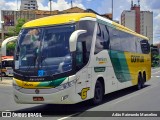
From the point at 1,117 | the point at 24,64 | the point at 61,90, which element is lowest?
Answer: the point at 1,117

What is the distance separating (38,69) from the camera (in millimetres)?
12141

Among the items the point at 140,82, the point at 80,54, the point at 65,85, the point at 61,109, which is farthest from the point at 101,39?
the point at 140,82

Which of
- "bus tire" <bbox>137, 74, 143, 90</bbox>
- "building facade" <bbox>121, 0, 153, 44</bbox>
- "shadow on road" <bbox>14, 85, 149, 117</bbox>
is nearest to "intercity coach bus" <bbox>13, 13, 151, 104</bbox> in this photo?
"shadow on road" <bbox>14, 85, 149, 117</bbox>

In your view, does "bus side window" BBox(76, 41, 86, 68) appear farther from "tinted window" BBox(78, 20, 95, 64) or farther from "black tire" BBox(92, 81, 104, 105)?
"black tire" BBox(92, 81, 104, 105)

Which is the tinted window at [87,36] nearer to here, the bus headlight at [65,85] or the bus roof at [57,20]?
the bus roof at [57,20]

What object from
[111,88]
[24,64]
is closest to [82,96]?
[24,64]

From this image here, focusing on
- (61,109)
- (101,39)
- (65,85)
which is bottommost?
(61,109)

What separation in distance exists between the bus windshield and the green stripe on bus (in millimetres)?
3848

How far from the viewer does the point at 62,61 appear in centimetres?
1204

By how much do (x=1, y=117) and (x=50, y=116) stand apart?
1530mm

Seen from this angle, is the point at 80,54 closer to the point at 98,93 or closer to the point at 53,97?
the point at 53,97

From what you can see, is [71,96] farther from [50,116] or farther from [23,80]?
[23,80]

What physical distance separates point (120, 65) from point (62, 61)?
18.9ft

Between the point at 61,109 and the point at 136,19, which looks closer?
the point at 61,109
